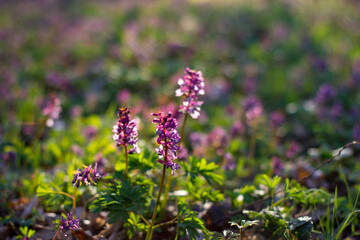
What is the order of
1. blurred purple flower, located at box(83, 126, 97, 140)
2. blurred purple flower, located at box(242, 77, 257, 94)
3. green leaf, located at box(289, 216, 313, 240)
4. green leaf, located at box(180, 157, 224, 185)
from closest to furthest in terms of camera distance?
green leaf, located at box(289, 216, 313, 240), green leaf, located at box(180, 157, 224, 185), blurred purple flower, located at box(83, 126, 97, 140), blurred purple flower, located at box(242, 77, 257, 94)

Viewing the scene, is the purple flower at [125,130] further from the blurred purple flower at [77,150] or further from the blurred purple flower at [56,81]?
the blurred purple flower at [56,81]

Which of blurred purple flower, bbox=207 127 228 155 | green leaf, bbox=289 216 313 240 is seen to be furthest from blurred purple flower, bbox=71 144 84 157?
green leaf, bbox=289 216 313 240

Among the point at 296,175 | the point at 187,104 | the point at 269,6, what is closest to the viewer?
the point at 187,104

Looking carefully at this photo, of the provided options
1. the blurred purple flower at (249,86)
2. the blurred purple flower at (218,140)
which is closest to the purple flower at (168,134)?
the blurred purple flower at (218,140)

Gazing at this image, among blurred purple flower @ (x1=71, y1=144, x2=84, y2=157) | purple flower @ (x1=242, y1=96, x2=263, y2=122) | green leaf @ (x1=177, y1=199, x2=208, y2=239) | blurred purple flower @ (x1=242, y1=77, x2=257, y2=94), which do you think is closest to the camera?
green leaf @ (x1=177, y1=199, x2=208, y2=239)

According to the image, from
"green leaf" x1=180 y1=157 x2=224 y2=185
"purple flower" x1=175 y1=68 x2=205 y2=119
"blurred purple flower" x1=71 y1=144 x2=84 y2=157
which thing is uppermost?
"purple flower" x1=175 y1=68 x2=205 y2=119

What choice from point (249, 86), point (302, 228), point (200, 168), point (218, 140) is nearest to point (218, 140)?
point (218, 140)

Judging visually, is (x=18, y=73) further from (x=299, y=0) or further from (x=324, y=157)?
(x=299, y=0)

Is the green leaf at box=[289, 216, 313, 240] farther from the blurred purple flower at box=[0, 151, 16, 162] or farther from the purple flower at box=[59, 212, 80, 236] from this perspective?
the blurred purple flower at box=[0, 151, 16, 162]

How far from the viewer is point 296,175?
3746 millimetres

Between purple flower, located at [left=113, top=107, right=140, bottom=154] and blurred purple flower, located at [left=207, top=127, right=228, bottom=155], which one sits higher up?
purple flower, located at [left=113, top=107, right=140, bottom=154]

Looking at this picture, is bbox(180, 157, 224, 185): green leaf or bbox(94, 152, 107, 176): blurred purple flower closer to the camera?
bbox(180, 157, 224, 185): green leaf

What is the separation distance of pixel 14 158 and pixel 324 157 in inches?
144

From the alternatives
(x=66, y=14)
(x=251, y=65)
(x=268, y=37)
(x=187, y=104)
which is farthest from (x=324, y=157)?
(x=66, y=14)
